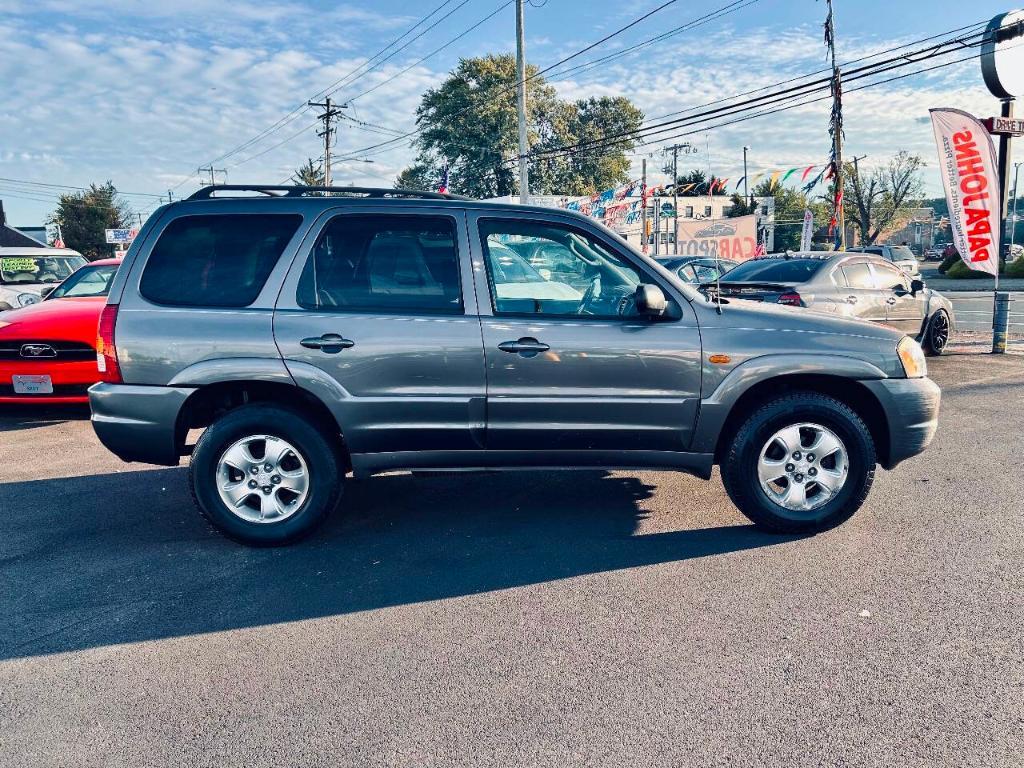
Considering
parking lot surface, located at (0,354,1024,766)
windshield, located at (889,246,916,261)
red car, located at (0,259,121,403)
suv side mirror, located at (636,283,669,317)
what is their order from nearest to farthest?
parking lot surface, located at (0,354,1024,766), suv side mirror, located at (636,283,669,317), red car, located at (0,259,121,403), windshield, located at (889,246,916,261)

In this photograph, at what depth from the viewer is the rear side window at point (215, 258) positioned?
173 inches

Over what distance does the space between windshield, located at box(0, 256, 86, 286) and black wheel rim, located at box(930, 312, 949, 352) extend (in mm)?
13424

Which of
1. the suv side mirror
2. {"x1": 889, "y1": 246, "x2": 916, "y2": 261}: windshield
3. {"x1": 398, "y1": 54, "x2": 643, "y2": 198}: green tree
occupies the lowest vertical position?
the suv side mirror

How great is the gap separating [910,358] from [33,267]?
12.9 m

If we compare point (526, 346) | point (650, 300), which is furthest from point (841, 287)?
point (526, 346)

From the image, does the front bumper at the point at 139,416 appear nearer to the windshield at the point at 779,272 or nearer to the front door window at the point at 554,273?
the front door window at the point at 554,273

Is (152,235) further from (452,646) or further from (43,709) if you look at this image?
(452,646)

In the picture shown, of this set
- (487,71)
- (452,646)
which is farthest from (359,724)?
(487,71)

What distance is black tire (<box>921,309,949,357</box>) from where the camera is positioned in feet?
37.4

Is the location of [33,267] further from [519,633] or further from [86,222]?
[86,222]

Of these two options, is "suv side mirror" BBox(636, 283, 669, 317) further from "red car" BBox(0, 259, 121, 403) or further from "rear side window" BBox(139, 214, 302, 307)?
"red car" BBox(0, 259, 121, 403)

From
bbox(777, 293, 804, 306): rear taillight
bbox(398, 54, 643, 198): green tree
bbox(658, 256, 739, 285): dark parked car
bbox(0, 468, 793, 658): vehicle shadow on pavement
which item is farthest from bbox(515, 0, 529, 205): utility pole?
bbox(398, 54, 643, 198): green tree

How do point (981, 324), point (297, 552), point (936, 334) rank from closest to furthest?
point (297, 552) < point (936, 334) < point (981, 324)

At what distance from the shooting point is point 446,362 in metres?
4.35
